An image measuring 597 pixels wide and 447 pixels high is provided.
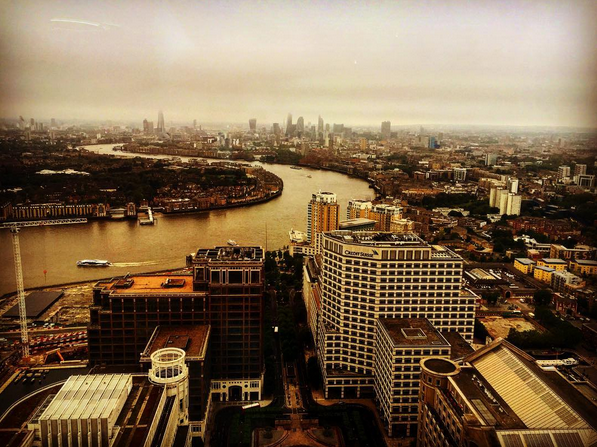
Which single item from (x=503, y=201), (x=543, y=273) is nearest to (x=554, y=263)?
(x=543, y=273)

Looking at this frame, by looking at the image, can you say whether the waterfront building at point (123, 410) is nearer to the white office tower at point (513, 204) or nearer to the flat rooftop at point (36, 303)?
the flat rooftop at point (36, 303)

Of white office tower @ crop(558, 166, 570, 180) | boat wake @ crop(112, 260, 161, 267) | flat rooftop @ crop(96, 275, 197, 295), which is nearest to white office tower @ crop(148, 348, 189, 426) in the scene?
flat rooftop @ crop(96, 275, 197, 295)

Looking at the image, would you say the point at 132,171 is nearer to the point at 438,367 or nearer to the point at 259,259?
the point at 259,259

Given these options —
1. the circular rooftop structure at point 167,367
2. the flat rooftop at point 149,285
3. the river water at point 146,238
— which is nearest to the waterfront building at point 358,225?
the river water at point 146,238

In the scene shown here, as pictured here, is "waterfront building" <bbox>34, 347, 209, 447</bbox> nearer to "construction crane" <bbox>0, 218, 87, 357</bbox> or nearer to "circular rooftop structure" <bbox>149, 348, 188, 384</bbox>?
"circular rooftop structure" <bbox>149, 348, 188, 384</bbox>

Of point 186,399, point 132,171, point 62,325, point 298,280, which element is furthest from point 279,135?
point 186,399

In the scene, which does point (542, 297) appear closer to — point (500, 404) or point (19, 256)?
point (500, 404)
